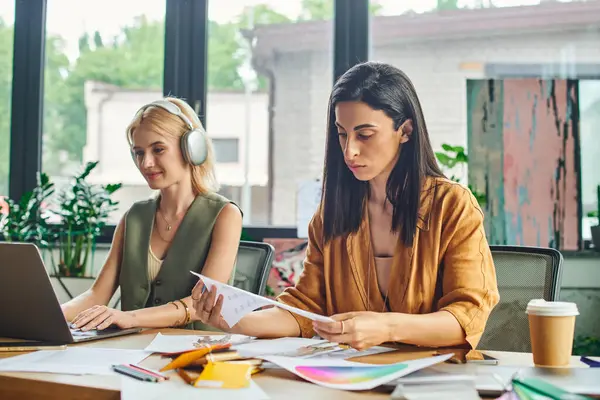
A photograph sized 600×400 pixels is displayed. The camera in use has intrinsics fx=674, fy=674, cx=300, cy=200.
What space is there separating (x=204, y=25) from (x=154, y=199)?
1.53 m

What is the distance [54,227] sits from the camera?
322 cm

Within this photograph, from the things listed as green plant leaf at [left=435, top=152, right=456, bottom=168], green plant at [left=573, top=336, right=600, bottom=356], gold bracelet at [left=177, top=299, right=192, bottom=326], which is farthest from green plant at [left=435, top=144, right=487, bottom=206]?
gold bracelet at [left=177, top=299, right=192, bottom=326]

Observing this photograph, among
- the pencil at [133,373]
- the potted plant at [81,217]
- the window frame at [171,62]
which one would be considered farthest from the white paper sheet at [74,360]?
the window frame at [171,62]

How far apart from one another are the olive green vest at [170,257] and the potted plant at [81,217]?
1.12 m

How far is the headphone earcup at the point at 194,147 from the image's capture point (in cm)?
196

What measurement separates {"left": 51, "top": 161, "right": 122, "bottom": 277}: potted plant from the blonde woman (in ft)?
3.59

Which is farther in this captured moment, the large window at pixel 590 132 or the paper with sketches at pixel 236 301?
the large window at pixel 590 132

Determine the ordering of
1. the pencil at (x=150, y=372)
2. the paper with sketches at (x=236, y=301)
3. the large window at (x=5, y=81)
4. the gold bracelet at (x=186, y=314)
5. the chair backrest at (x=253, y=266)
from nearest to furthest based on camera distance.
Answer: the pencil at (x=150, y=372), the paper with sketches at (x=236, y=301), the gold bracelet at (x=186, y=314), the chair backrest at (x=253, y=266), the large window at (x=5, y=81)

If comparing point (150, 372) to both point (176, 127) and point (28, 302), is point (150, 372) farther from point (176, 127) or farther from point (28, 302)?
point (176, 127)

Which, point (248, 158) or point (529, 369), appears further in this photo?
point (248, 158)

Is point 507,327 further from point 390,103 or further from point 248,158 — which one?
point 248,158

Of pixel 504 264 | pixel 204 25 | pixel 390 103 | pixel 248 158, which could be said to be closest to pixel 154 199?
pixel 390 103

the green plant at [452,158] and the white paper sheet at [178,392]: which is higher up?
the green plant at [452,158]

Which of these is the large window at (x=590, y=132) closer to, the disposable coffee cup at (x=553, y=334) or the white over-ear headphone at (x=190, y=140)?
the white over-ear headphone at (x=190, y=140)
